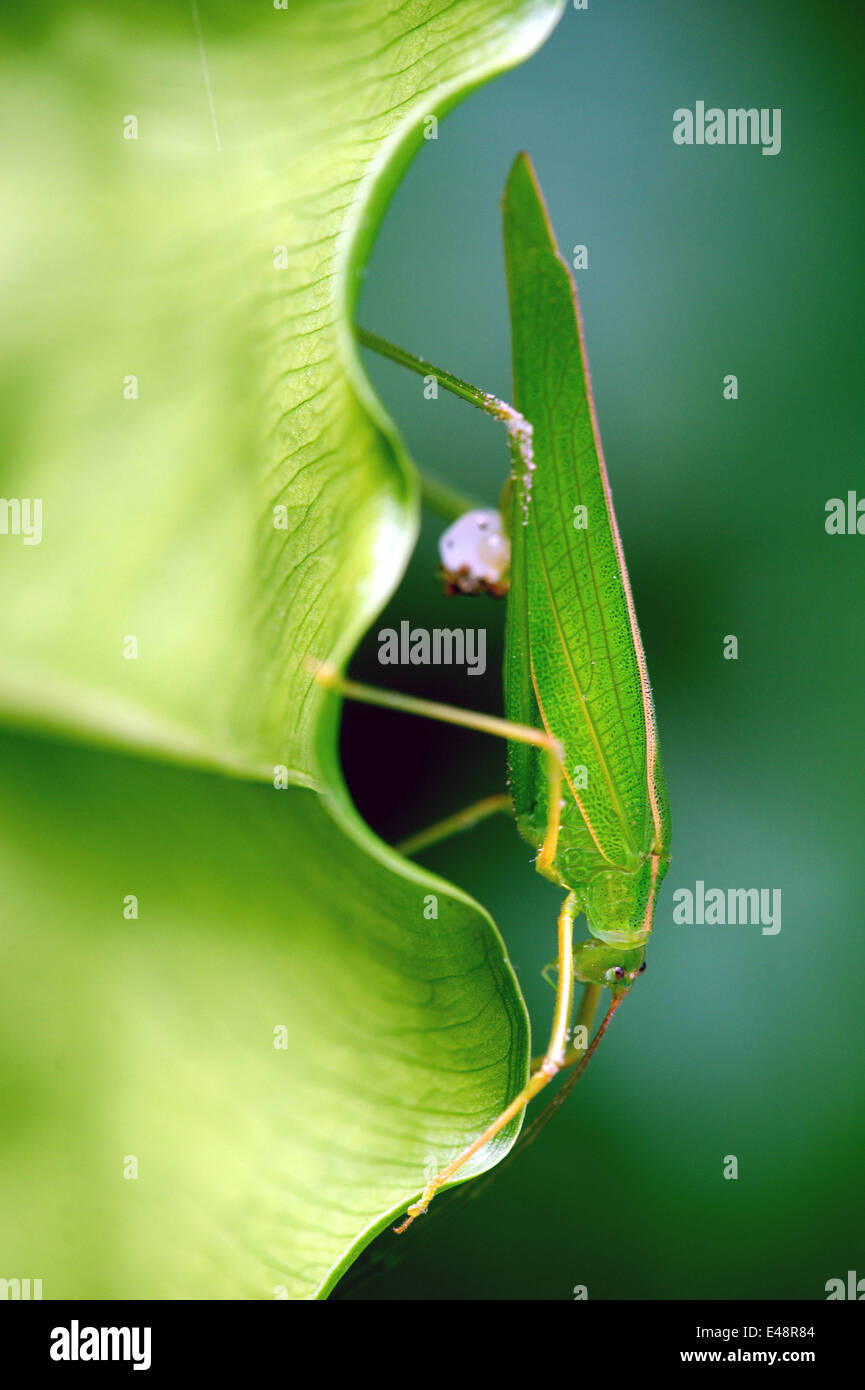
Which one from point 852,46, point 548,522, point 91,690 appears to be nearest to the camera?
point 91,690

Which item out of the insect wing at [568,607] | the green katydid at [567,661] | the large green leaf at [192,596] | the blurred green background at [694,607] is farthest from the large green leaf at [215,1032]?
the blurred green background at [694,607]

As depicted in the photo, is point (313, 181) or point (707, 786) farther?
point (707, 786)

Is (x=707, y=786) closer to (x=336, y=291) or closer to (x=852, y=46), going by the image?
(x=852, y=46)

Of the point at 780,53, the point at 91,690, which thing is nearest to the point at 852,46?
the point at 780,53

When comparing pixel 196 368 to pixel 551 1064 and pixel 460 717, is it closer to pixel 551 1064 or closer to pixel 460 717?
pixel 460 717

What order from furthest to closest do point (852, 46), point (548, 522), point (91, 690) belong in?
point (852, 46)
point (548, 522)
point (91, 690)

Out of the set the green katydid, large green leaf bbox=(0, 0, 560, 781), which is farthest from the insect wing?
large green leaf bbox=(0, 0, 560, 781)

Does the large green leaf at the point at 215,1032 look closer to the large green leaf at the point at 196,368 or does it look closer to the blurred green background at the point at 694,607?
the large green leaf at the point at 196,368
